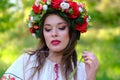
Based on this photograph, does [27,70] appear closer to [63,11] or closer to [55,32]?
[55,32]

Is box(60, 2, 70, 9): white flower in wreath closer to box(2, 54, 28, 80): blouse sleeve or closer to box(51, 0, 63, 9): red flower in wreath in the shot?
box(51, 0, 63, 9): red flower in wreath

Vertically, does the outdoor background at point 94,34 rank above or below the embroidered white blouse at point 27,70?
below

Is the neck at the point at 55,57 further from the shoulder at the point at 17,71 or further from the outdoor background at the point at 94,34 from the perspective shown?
the outdoor background at the point at 94,34

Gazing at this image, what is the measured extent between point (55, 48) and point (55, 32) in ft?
0.57

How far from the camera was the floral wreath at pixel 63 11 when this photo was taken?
552 cm

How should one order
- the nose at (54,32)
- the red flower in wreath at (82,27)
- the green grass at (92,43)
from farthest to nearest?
the green grass at (92,43) < the red flower in wreath at (82,27) < the nose at (54,32)

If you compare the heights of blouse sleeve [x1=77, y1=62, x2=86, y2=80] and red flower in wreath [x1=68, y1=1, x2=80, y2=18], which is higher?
red flower in wreath [x1=68, y1=1, x2=80, y2=18]

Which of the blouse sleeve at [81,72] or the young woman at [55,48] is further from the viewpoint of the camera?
the blouse sleeve at [81,72]

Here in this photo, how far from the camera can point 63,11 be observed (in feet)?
18.1

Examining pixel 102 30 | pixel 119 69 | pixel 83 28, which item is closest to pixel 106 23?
pixel 102 30

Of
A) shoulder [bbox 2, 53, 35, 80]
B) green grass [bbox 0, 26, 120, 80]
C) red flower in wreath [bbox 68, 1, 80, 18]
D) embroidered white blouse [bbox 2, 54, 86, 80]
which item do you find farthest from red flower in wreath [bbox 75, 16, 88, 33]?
green grass [bbox 0, 26, 120, 80]

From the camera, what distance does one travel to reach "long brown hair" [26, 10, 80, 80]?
5.50 metres

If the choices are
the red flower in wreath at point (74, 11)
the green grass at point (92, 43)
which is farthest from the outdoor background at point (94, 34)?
the red flower in wreath at point (74, 11)

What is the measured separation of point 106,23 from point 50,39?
19238mm
